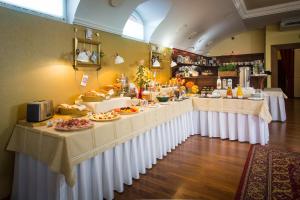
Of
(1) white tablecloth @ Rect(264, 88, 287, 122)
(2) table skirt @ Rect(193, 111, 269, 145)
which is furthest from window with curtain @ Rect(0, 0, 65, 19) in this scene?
(1) white tablecloth @ Rect(264, 88, 287, 122)

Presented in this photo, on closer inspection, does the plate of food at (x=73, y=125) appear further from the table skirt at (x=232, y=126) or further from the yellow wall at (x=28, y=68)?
the table skirt at (x=232, y=126)

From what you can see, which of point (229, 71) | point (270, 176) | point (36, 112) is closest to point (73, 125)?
point (36, 112)

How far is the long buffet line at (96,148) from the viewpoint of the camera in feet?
5.71

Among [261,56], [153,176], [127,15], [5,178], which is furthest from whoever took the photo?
[261,56]

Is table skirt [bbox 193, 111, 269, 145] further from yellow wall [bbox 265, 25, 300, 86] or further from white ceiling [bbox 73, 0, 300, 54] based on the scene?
yellow wall [bbox 265, 25, 300, 86]

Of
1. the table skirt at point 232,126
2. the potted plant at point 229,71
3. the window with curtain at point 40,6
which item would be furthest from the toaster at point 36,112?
the potted plant at point 229,71

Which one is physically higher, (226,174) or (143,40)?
(143,40)

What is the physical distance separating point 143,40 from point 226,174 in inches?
126

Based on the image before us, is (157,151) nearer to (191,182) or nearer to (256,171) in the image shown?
(191,182)

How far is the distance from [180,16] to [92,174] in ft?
13.4

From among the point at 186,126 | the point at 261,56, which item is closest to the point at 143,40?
the point at 186,126

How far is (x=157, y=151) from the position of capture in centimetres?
314

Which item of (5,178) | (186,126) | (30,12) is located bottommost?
(5,178)

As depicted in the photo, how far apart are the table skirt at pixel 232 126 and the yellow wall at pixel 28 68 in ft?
7.96
